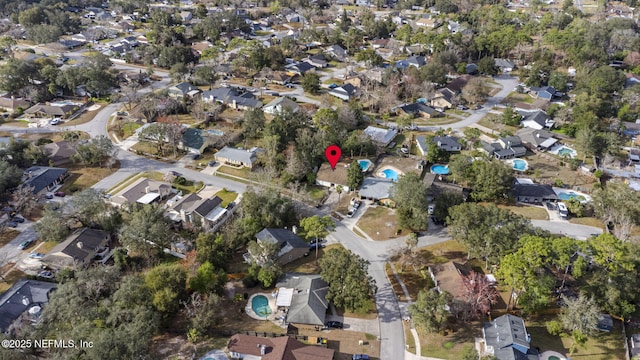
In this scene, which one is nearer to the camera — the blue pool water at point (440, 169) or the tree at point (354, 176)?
the tree at point (354, 176)

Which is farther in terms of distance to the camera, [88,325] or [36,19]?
[36,19]

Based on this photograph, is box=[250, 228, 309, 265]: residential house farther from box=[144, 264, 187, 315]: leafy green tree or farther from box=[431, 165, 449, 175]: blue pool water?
box=[431, 165, 449, 175]: blue pool water

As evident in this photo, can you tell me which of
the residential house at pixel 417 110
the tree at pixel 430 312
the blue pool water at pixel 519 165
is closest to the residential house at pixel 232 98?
the residential house at pixel 417 110

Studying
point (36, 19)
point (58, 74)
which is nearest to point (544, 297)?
point (58, 74)

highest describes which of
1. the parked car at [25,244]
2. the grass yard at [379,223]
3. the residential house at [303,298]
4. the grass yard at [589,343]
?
the residential house at [303,298]

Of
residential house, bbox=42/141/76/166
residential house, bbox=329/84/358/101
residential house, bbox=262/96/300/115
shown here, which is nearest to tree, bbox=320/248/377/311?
residential house, bbox=262/96/300/115

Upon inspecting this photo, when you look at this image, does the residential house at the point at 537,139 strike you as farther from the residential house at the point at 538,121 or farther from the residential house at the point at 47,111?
the residential house at the point at 47,111

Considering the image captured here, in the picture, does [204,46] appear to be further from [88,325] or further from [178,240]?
[88,325]
